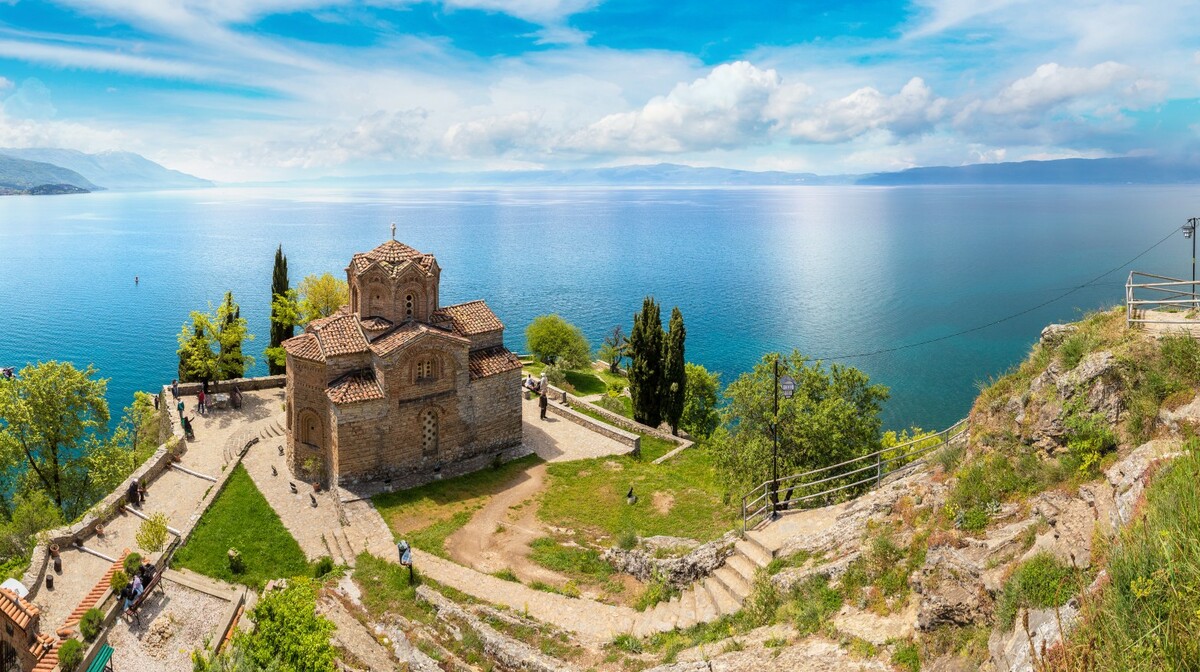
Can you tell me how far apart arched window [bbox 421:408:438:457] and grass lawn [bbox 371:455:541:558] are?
58.3 inches

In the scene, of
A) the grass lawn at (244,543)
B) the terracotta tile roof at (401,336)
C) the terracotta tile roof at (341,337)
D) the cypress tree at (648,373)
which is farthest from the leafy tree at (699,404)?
the grass lawn at (244,543)

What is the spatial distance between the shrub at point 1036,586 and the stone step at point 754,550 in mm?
7139

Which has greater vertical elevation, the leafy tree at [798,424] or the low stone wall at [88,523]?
the leafy tree at [798,424]

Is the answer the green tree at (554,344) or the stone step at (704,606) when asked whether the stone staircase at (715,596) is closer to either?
the stone step at (704,606)

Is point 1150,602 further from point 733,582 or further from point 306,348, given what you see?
point 306,348

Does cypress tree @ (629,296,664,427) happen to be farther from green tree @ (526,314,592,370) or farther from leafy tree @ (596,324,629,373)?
leafy tree @ (596,324,629,373)

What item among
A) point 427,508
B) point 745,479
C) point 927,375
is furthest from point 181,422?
point 927,375

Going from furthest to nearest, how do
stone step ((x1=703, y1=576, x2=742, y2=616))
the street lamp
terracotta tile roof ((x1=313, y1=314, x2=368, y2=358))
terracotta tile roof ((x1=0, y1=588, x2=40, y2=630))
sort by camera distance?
terracotta tile roof ((x1=313, y1=314, x2=368, y2=358)) < the street lamp < terracotta tile roof ((x1=0, y1=588, x2=40, y2=630)) < stone step ((x1=703, y1=576, x2=742, y2=616))

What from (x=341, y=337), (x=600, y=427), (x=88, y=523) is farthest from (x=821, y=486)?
(x=88, y=523)

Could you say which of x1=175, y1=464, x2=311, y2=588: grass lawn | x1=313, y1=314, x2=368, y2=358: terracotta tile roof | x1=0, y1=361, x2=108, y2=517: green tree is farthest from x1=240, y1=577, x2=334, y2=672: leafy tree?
x1=0, y1=361, x2=108, y2=517: green tree

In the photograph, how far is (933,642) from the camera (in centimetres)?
1042

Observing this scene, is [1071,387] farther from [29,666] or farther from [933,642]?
[29,666]

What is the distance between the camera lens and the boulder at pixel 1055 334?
15623 millimetres

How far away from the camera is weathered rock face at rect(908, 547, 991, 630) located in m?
10.3
